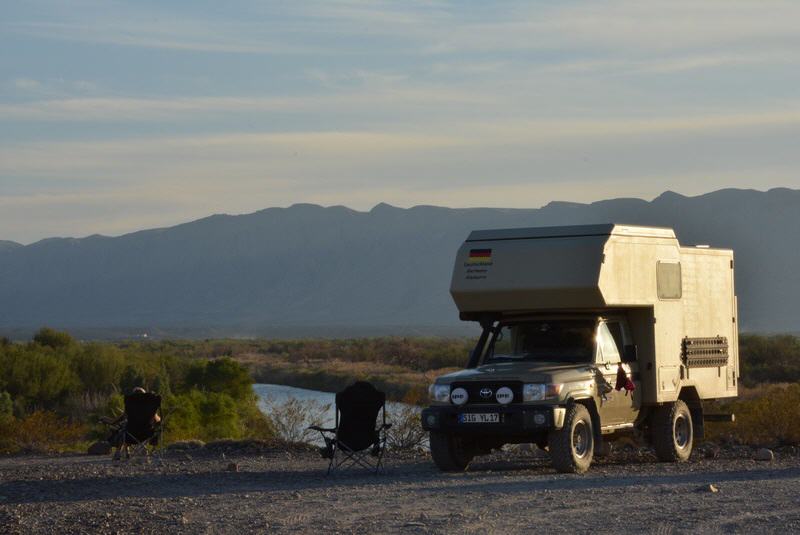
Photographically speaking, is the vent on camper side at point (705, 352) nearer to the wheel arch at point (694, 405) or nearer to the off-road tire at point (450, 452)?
the wheel arch at point (694, 405)

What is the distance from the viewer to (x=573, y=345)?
52.1 ft

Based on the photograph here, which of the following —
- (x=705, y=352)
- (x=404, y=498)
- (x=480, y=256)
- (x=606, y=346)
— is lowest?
(x=404, y=498)

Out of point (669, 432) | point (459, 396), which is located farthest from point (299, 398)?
point (459, 396)

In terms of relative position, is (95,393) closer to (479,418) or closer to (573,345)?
(573,345)

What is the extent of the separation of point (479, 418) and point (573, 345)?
1688 millimetres

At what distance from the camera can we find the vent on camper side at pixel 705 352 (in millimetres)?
17094

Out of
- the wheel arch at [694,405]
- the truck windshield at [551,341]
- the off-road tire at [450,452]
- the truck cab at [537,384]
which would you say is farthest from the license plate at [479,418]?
the wheel arch at [694,405]

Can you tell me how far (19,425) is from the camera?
21.9 meters

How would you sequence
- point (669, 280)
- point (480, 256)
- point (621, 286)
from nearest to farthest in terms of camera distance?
point (621, 286), point (480, 256), point (669, 280)

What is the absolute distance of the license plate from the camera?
48.5 feet

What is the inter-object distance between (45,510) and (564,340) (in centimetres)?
650

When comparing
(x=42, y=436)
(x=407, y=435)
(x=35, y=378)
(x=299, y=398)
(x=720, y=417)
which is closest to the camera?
(x=720, y=417)

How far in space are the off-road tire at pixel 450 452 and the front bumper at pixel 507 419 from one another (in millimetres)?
370

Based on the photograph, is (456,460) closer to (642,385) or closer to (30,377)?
(642,385)
